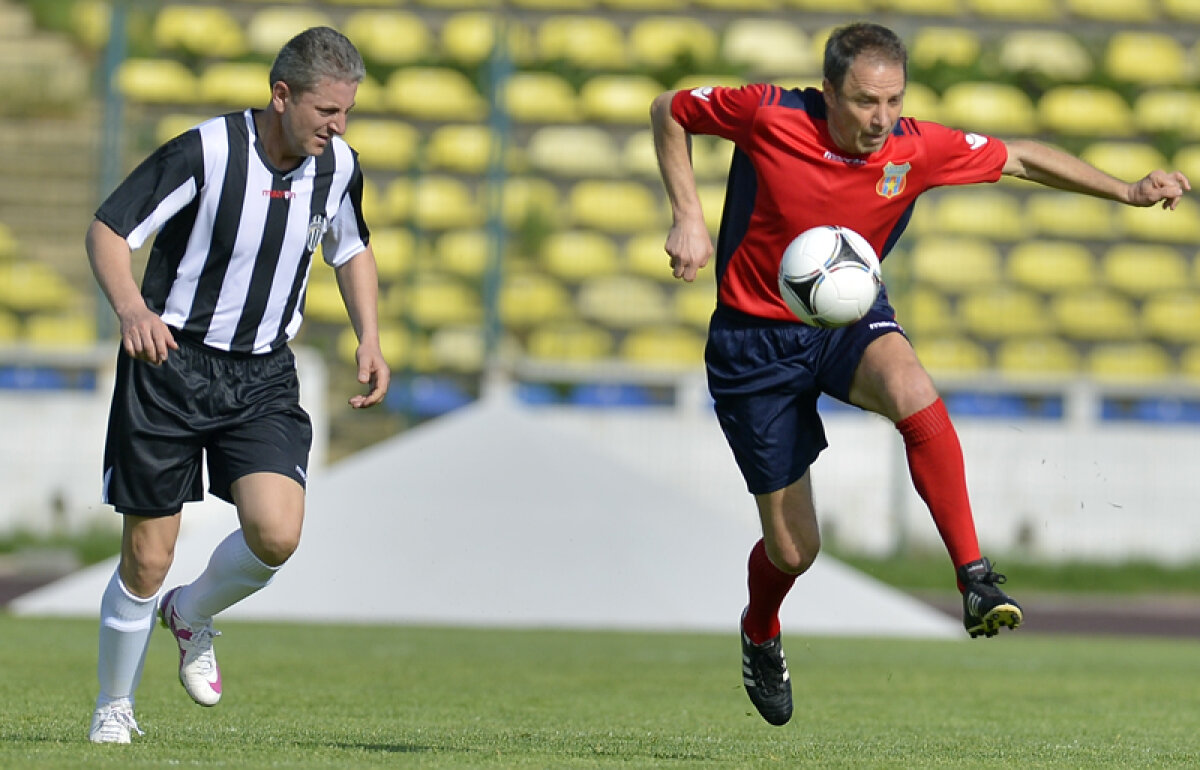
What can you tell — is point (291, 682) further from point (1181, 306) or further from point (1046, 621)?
point (1181, 306)

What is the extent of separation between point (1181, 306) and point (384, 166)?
320 inches

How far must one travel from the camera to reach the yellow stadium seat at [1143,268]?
59.1 ft

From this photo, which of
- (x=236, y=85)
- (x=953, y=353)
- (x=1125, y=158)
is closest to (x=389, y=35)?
(x=236, y=85)

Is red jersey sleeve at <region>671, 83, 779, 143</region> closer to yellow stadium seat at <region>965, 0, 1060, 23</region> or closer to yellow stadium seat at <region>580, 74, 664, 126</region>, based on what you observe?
yellow stadium seat at <region>580, 74, 664, 126</region>

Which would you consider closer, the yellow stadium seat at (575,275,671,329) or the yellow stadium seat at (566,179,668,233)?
the yellow stadium seat at (575,275,671,329)

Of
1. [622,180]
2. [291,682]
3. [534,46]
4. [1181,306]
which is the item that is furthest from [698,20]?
[291,682]

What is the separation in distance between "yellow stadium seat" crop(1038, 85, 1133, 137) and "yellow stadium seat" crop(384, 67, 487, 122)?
629 centimetres

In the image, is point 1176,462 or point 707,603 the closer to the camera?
point 707,603

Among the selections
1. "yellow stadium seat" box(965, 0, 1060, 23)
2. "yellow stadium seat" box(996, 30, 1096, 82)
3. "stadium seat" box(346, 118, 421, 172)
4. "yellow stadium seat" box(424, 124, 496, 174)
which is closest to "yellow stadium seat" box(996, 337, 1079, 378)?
"yellow stadium seat" box(996, 30, 1096, 82)

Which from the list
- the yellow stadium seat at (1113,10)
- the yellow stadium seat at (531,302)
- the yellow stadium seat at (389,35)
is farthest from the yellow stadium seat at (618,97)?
the yellow stadium seat at (1113,10)

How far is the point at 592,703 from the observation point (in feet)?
23.9

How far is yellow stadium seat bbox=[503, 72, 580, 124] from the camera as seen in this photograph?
62.0ft

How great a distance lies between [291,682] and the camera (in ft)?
25.6

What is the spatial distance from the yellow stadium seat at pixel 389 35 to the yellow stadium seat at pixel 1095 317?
7.27 meters
